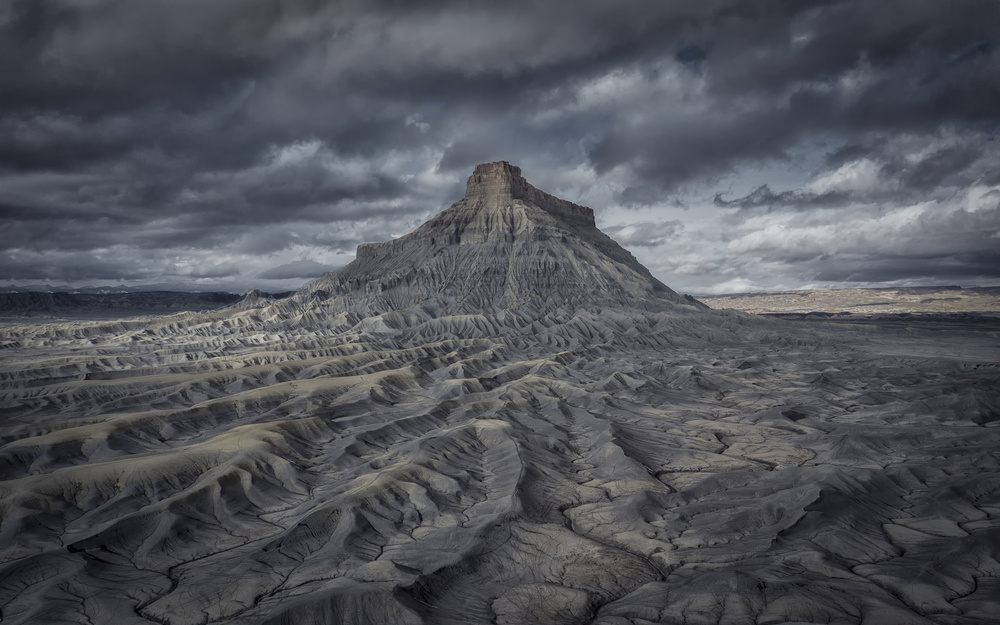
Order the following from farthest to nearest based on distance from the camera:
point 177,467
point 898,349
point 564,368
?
point 898,349, point 564,368, point 177,467

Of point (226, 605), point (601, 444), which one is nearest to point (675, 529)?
point (601, 444)

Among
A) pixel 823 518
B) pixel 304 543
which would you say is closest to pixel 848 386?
pixel 823 518

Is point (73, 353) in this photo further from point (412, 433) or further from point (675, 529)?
point (675, 529)

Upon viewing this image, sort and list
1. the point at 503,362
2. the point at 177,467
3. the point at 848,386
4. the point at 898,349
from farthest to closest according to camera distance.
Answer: the point at 898,349, the point at 503,362, the point at 848,386, the point at 177,467

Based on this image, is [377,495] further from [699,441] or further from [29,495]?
[699,441]

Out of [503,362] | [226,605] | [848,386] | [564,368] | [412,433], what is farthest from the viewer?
[503,362]

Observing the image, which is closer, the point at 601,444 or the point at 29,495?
the point at 29,495
